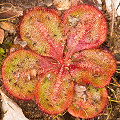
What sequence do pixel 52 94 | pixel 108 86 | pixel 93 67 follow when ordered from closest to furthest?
1. pixel 52 94
2. pixel 93 67
3. pixel 108 86

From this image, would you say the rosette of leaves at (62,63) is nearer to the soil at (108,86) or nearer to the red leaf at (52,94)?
the red leaf at (52,94)

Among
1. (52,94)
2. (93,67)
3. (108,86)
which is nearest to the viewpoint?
(52,94)

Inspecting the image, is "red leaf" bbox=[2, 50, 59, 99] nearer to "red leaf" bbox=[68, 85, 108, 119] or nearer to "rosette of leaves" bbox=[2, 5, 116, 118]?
"rosette of leaves" bbox=[2, 5, 116, 118]

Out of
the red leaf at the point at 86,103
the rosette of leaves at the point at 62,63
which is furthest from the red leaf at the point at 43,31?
the red leaf at the point at 86,103

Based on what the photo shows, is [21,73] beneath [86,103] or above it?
above

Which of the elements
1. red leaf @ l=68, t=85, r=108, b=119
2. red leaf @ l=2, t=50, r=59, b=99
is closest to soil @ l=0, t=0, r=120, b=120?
red leaf @ l=68, t=85, r=108, b=119

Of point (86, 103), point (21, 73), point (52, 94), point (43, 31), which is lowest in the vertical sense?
point (86, 103)

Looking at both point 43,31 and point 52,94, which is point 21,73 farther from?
point 43,31

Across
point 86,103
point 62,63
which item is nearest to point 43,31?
point 62,63
